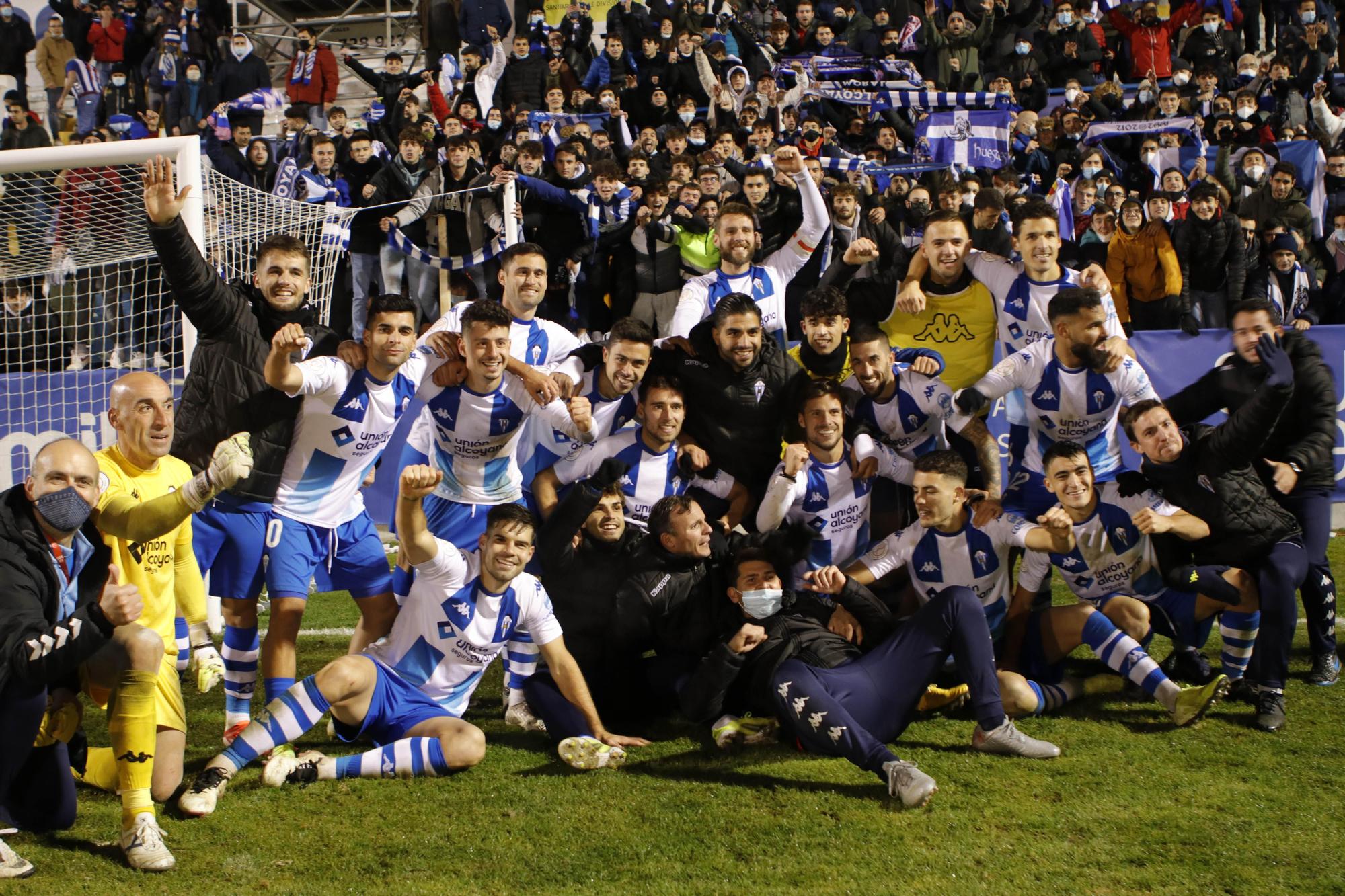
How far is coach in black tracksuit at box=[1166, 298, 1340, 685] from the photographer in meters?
5.89

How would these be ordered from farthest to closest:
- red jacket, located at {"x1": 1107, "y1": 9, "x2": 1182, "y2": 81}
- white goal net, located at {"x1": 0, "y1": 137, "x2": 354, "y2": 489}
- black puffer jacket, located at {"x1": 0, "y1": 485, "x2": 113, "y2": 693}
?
1. red jacket, located at {"x1": 1107, "y1": 9, "x2": 1182, "y2": 81}
2. white goal net, located at {"x1": 0, "y1": 137, "x2": 354, "y2": 489}
3. black puffer jacket, located at {"x1": 0, "y1": 485, "x2": 113, "y2": 693}

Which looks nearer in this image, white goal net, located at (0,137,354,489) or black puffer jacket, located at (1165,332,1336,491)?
black puffer jacket, located at (1165,332,1336,491)

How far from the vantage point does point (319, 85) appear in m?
16.3

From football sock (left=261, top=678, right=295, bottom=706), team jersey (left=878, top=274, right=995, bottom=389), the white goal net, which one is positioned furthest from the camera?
the white goal net

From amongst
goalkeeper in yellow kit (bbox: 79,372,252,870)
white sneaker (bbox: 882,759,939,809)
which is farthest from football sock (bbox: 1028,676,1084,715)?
goalkeeper in yellow kit (bbox: 79,372,252,870)

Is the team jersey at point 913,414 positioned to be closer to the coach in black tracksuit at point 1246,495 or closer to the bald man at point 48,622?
the coach in black tracksuit at point 1246,495

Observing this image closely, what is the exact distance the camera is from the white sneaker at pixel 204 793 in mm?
4465

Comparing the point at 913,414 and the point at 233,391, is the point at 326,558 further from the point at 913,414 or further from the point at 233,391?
the point at 913,414

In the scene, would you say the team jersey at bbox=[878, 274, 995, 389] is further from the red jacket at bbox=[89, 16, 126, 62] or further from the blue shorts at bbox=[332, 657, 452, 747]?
the red jacket at bbox=[89, 16, 126, 62]

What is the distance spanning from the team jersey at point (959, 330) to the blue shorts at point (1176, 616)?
1.69m

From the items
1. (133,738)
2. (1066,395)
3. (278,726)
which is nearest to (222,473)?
(133,738)

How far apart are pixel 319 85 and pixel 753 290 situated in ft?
37.5

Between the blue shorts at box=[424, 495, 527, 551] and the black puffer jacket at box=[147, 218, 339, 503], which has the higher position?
the black puffer jacket at box=[147, 218, 339, 503]

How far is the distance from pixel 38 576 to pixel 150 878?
109cm
